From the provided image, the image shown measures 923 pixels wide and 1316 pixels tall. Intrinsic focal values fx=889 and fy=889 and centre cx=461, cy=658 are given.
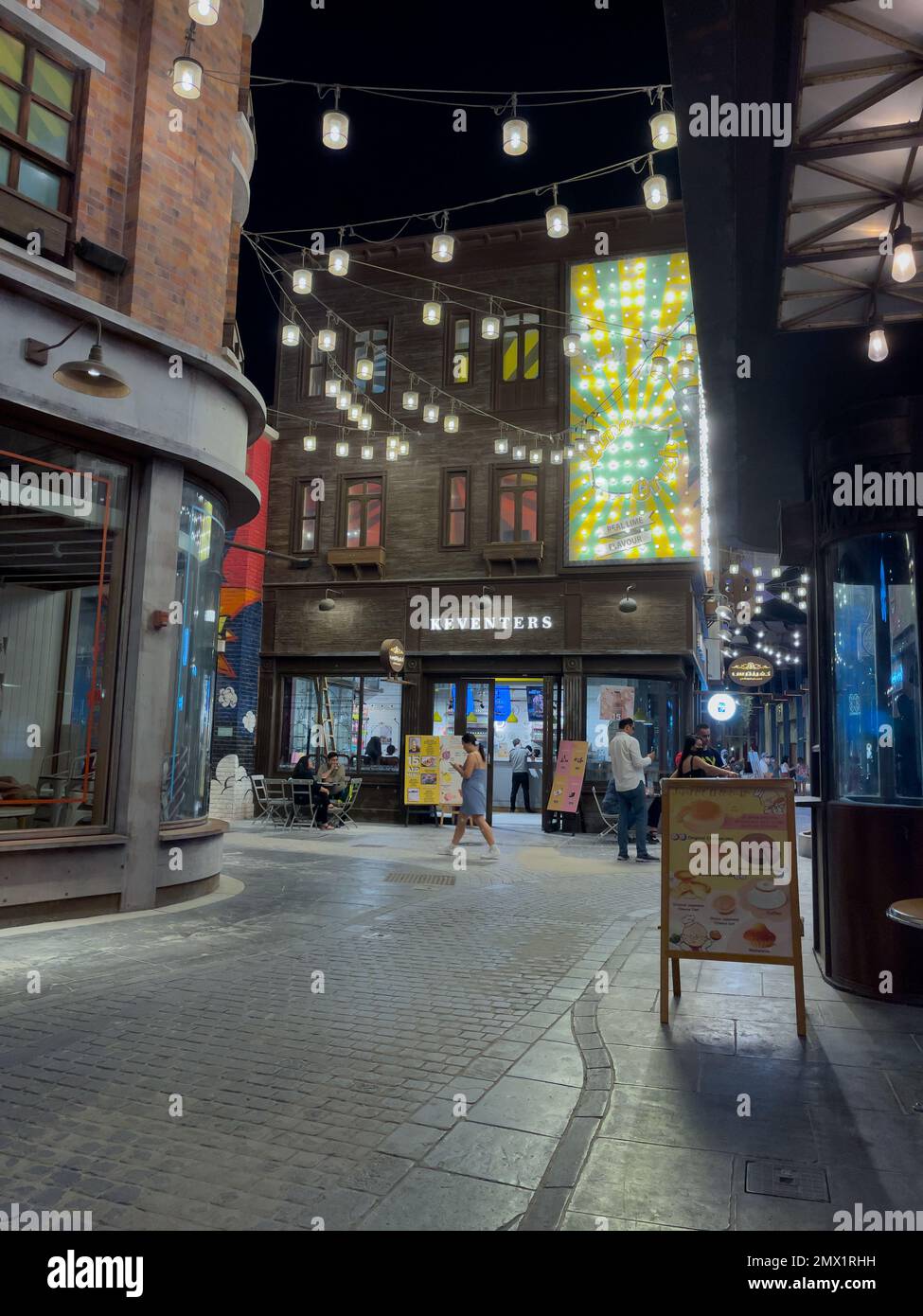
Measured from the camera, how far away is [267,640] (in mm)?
19938

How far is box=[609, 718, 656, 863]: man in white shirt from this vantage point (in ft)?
42.5

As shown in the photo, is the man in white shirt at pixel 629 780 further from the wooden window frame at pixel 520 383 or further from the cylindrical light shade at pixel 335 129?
the wooden window frame at pixel 520 383

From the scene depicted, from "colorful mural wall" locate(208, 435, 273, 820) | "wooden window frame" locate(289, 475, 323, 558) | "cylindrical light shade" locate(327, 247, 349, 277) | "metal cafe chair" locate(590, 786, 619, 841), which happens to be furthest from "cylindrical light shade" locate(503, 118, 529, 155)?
"wooden window frame" locate(289, 475, 323, 558)

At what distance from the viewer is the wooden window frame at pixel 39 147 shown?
783 centimetres

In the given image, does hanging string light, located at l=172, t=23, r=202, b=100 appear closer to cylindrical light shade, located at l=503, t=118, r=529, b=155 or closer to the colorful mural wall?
cylindrical light shade, located at l=503, t=118, r=529, b=155

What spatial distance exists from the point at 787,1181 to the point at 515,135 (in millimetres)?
8799

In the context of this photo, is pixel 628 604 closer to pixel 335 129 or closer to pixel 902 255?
pixel 335 129

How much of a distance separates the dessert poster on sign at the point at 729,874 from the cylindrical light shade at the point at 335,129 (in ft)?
24.1

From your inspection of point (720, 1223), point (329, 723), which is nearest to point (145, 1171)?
point (720, 1223)

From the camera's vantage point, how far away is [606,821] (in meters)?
16.7

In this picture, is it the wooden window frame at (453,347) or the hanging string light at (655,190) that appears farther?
the wooden window frame at (453,347)

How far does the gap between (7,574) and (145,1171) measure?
9.02m

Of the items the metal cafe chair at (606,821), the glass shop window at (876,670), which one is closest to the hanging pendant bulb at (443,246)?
the glass shop window at (876,670)

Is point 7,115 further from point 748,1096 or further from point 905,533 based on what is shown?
point 748,1096
